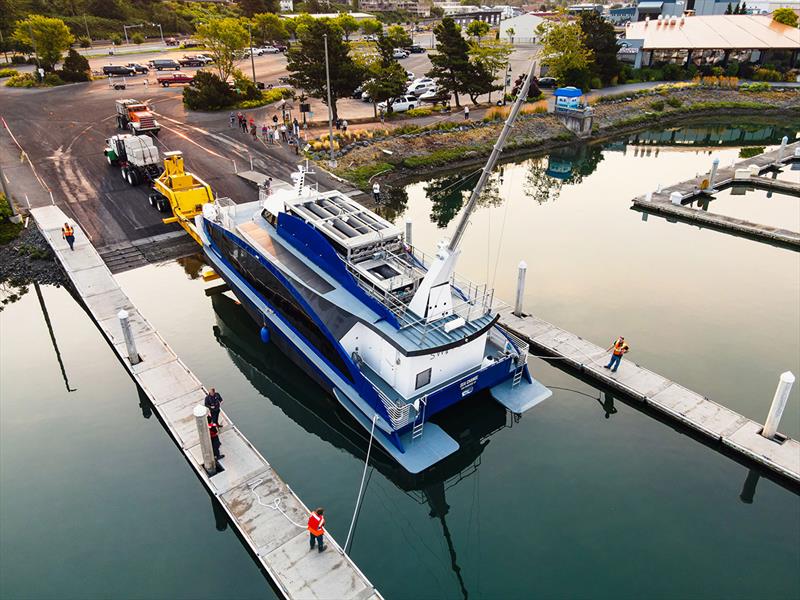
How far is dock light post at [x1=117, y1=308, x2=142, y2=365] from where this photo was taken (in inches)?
684

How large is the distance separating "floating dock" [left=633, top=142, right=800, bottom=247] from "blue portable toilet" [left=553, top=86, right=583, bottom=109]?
1426cm

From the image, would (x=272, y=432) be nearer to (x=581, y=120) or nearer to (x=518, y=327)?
(x=518, y=327)

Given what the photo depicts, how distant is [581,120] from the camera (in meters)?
48.4

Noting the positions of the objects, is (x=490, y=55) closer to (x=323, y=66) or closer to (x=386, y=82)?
(x=386, y=82)

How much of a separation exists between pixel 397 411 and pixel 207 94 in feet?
136

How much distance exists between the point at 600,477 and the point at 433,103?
143ft

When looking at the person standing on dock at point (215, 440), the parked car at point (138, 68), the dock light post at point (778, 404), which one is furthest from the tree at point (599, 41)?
the person standing on dock at point (215, 440)

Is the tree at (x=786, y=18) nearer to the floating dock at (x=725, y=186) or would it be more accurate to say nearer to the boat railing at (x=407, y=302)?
the floating dock at (x=725, y=186)

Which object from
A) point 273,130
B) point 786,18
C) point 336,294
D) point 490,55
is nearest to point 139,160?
point 273,130

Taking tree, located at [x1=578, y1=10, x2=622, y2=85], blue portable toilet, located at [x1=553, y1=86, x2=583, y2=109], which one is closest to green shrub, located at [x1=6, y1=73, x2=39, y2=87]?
blue portable toilet, located at [x1=553, y1=86, x2=583, y2=109]

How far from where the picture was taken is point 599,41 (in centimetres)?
6056

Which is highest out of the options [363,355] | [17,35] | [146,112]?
[17,35]

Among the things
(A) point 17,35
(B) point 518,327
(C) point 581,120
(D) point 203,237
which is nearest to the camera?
(B) point 518,327

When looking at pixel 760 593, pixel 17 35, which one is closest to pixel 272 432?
pixel 760 593
